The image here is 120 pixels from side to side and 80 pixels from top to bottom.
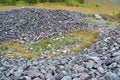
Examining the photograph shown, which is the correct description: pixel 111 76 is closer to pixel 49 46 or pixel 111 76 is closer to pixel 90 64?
pixel 90 64

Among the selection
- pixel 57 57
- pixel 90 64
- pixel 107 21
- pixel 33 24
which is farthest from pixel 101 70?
pixel 107 21

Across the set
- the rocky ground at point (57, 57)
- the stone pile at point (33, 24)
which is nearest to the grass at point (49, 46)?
the rocky ground at point (57, 57)

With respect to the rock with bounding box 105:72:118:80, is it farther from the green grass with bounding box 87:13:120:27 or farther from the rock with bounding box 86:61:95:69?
the green grass with bounding box 87:13:120:27

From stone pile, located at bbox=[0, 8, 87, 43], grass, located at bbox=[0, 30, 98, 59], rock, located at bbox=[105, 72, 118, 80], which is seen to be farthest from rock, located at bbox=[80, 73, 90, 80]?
stone pile, located at bbox=[0, 8, 87, 43]

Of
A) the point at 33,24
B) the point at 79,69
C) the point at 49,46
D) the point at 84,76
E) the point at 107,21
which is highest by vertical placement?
the point at 84,76

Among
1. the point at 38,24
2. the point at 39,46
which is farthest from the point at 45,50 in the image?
the point at 38,24
